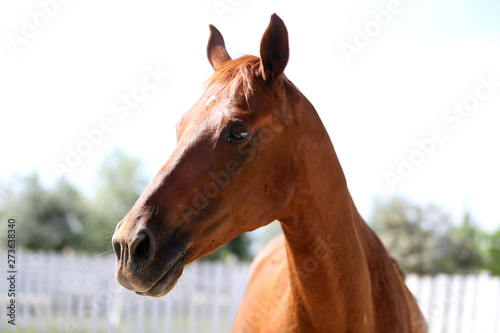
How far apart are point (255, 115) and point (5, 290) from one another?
959 centimetres

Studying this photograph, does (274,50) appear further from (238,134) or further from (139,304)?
(139,304)

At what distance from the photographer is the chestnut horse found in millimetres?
1491

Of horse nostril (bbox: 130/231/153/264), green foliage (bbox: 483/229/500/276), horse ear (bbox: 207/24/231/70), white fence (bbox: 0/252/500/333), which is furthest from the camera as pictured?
green foliage (bbox: 483/229/500/276)

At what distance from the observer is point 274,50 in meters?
1.78

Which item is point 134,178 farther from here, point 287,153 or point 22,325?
point 287,153

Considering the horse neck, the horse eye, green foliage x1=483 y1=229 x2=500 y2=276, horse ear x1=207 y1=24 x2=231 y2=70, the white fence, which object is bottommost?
green foliage x1=483 y1=229 x2=500 y2=276

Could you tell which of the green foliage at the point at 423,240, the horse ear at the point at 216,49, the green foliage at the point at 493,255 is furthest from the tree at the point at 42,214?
the green foliage at the point at 493,255

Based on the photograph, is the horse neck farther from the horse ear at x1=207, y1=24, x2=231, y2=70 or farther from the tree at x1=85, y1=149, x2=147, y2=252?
the tree at x1=85, y1=149, x2=147, y2=252

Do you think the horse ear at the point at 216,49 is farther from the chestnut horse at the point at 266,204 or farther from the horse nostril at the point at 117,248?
the horse nostril at the point at 117,248

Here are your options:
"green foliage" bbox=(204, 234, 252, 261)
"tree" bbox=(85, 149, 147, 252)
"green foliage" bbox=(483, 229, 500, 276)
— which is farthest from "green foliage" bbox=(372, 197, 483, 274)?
"tree" bbox=(85, 149, 147, 252)

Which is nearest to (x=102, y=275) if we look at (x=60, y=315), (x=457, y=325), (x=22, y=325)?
(x=60, y=315)

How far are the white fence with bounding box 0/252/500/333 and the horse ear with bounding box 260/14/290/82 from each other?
284 inches

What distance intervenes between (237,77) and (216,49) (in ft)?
2.26

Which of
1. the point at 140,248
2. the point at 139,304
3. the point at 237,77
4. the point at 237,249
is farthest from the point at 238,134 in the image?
the point at 237,249
